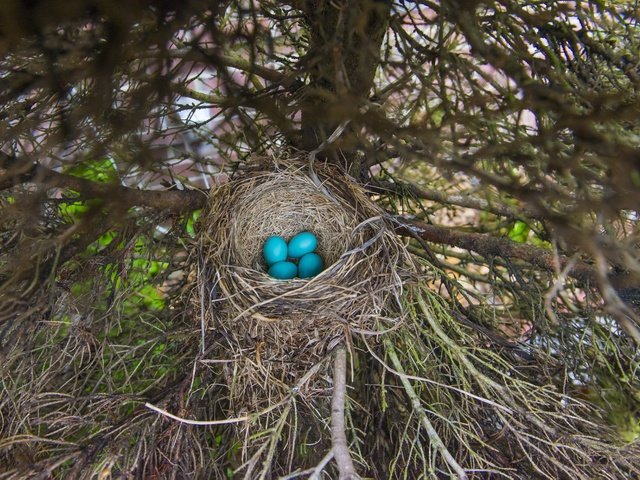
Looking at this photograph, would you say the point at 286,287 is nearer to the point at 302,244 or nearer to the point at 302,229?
the point at 302,244

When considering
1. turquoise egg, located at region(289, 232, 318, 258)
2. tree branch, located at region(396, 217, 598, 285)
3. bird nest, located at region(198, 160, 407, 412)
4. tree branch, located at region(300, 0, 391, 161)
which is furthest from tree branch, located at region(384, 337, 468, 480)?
tree branch, located at region(300, 0, 391, 161)

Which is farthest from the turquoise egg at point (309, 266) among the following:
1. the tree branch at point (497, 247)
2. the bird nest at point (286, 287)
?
the tree branch at point (497, 247)

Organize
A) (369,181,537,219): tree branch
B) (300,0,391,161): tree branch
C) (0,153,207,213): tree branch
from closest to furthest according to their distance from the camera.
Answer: (300,0,391,161): tree branch, (0,153,207,213): tree branch, (369,181,537,219): tree branch

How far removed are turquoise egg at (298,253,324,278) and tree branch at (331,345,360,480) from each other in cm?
56

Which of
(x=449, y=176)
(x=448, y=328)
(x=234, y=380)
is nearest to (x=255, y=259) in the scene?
(x=234, y=380)

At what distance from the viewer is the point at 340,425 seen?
58.1 inches

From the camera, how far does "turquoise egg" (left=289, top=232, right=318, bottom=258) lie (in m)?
2.26

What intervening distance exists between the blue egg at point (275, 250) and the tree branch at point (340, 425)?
26.5 inches

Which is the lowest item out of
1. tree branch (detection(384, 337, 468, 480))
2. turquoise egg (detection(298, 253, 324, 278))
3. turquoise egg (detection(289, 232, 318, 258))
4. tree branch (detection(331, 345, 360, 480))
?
tree branch (detection(384, 337, 468, 480))

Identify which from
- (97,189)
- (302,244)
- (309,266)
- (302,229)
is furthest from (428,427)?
(97,189)

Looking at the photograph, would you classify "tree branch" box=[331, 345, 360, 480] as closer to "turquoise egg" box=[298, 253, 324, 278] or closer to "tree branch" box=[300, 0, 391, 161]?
"turquoise egg" box=[298, 253, 324, 278]

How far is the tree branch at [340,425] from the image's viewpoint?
1360mm

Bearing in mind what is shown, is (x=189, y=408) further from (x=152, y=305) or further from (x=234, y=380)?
(x=152, y=305)

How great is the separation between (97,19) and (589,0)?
144 centimetres
